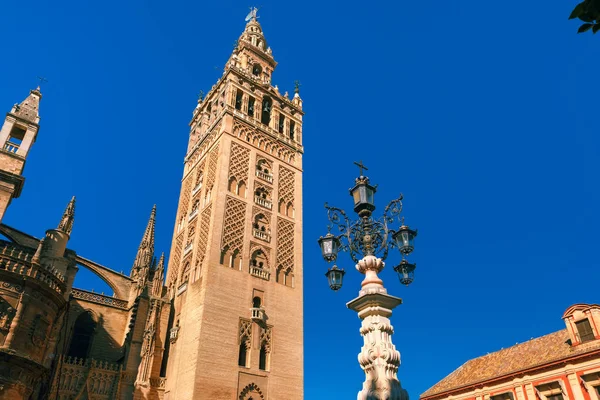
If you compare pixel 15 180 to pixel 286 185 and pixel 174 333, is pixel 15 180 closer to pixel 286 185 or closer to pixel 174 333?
pixel 174 333

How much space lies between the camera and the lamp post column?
629cm

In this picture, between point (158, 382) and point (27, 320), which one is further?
point (158, 382)

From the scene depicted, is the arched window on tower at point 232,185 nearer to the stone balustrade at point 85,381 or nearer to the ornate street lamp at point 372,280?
the stone balustrade at point 85,381

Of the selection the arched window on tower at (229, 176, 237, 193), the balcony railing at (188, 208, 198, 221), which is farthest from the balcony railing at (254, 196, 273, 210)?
the balcony railing at (188, 208, 198, 221)

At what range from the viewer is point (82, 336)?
2498 centimetres

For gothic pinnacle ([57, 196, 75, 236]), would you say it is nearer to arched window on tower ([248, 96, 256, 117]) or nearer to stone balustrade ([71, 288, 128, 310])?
stone balustrade ([71, 288, 128, 310])

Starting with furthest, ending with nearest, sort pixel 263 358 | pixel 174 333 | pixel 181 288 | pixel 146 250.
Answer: pixel 146 250 < pixel 181 288 < pixel 174 333 < pixel 263 358

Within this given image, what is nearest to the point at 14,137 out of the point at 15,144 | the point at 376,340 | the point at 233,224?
the point at 15,144

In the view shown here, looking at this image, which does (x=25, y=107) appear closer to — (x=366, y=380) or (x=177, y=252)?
(x=177, y=252)

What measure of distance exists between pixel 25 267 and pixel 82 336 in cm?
883

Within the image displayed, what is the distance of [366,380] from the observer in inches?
261

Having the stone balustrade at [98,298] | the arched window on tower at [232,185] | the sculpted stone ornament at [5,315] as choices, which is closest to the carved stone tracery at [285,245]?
the arched window on tower at [232,185]

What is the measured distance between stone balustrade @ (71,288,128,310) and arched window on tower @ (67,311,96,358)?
91 centimetres

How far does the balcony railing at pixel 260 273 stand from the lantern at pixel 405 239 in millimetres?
16686
